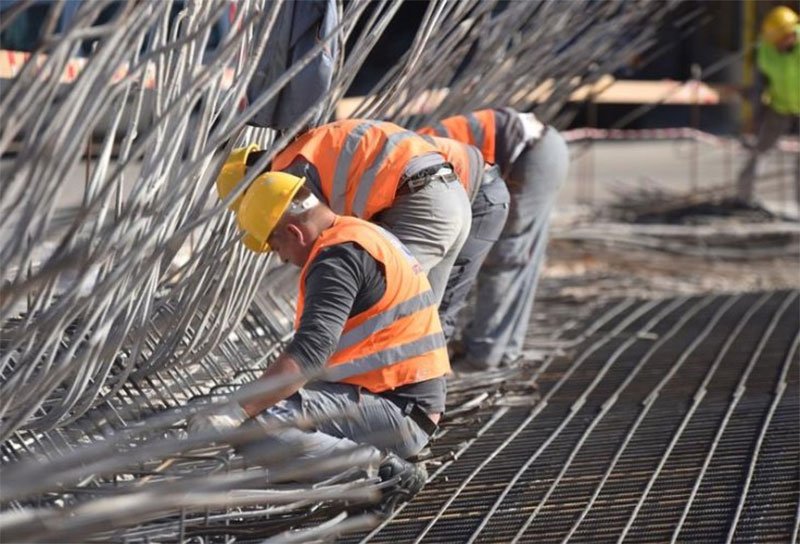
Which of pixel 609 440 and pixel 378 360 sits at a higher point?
pixel 378 360

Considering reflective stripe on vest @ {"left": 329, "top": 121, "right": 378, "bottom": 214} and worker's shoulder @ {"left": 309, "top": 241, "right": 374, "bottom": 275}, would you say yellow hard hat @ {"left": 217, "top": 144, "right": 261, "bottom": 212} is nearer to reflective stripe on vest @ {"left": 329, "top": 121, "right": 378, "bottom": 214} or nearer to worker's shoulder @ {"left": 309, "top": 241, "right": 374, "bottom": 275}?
reflective stripe on vest @ {"left": 329, "top": 121, "right": 378, "bottom": 214}

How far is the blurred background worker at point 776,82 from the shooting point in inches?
465

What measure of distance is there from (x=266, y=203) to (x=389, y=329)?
535mm

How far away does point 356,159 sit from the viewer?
192 inches

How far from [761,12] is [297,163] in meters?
12.0

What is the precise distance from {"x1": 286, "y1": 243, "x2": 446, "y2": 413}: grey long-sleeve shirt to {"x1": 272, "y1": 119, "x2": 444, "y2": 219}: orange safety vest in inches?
25.5

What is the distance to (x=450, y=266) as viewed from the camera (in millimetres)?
5391

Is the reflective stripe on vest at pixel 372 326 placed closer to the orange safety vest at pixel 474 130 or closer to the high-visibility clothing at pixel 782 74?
the orange safety vest at pixel 474 130

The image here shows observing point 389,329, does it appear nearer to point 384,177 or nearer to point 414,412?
point 414,412

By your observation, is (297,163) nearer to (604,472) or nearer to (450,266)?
(450,266)

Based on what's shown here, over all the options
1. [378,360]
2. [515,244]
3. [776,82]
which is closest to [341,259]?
[378,360]

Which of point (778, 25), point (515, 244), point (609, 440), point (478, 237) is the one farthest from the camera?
point (778, 25)

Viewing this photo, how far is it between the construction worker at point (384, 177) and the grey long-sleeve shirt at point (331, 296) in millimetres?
611

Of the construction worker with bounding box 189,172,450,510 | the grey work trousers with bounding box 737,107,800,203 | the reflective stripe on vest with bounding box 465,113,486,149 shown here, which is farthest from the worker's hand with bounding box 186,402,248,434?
Answer: the grey work trousers with bounding box 737,107,800,203
